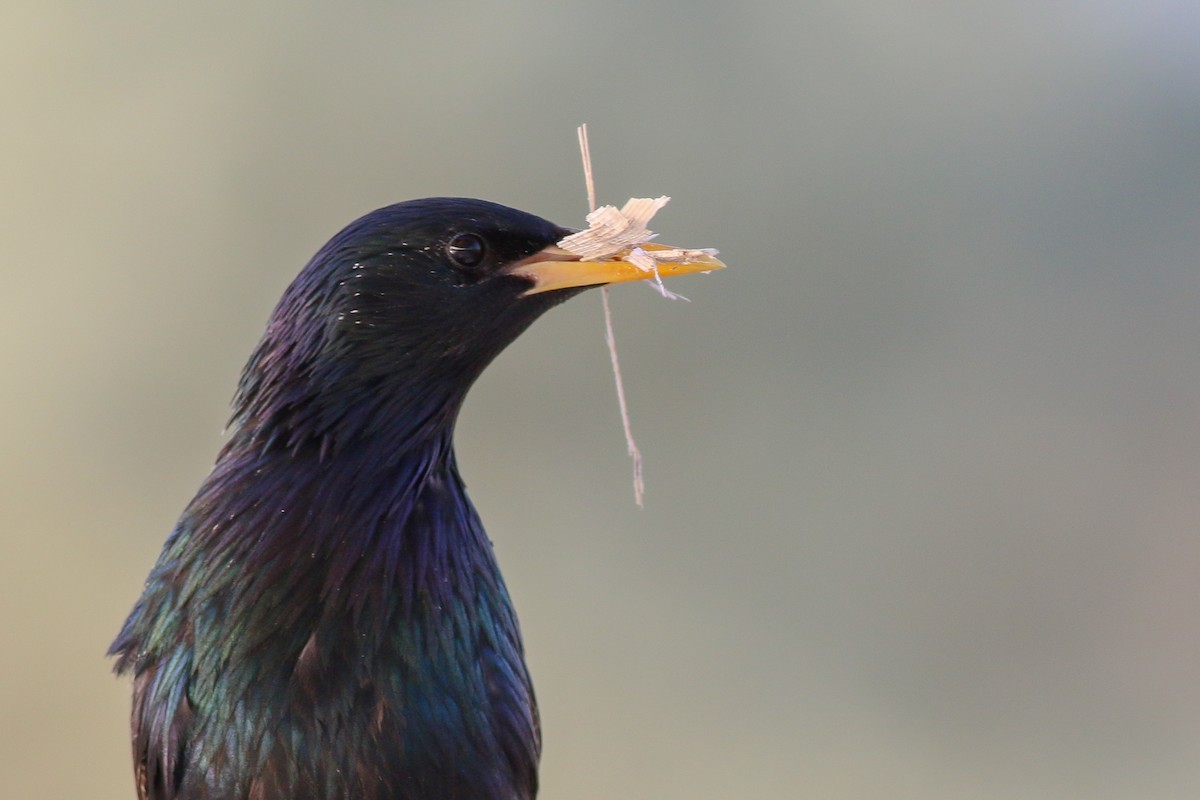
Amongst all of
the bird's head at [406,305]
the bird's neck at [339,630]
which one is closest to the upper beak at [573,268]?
the bird's head at [406,305]

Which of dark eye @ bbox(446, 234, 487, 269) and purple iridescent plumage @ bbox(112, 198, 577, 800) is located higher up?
dark eye @ bbox(446, 234, 487, 269)

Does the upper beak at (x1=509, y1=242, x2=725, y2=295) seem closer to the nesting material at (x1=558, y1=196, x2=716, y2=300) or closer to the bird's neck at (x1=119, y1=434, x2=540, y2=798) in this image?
the nesting material at (x1=558, y1=196, x2=716, y2=300)

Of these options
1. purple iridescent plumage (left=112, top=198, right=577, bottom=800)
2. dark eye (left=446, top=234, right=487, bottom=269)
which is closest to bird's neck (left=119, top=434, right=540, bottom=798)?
purple iridescent plumage (left=112, top=198, right=577, bottom=800)

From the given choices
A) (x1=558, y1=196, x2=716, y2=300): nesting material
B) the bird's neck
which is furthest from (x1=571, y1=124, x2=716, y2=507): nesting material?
the bird's neck

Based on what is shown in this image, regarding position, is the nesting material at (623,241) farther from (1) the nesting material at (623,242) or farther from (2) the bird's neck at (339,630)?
(2) the bird's neck at (339,630)

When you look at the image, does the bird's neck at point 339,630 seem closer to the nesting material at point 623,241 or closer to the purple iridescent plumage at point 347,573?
the purple iridescent plumage at point 347,573

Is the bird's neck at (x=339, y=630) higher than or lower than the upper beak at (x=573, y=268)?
lower
